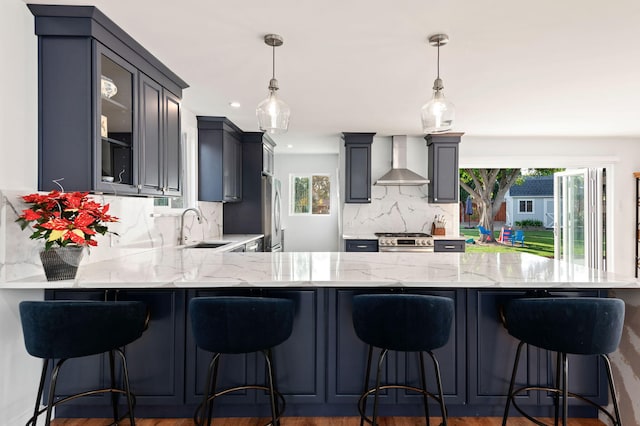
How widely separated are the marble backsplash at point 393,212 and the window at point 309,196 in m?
2.15

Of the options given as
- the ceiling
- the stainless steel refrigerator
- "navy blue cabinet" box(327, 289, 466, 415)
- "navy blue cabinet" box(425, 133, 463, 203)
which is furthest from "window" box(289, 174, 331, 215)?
"navy blue cabinet" box(327, 289, 466, 415)

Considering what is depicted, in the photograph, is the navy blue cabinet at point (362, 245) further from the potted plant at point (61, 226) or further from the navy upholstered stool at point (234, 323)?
the potted plant at point (61, 226)

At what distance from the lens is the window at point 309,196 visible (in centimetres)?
784

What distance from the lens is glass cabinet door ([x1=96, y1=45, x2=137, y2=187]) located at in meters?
2.18

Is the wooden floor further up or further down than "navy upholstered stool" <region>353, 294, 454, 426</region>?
further down

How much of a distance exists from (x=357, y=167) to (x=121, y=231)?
335cm

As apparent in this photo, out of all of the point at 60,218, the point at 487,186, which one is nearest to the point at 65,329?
the point at 60,218

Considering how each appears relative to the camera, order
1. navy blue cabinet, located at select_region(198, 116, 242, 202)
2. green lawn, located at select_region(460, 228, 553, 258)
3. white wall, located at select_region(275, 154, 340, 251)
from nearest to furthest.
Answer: navy blue cabinet, located at select_region(198, 116, 242, 202)
white wall, located at select_region(275, 154, 340, 251)
green lawn, located at select_region(460, 228, 553, 258)

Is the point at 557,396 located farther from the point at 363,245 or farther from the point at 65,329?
the point at 363,245

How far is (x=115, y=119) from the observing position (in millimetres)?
2312

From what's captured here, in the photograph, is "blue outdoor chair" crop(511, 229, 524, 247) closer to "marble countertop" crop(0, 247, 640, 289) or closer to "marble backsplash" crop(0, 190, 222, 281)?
Answer: "marble backsplash" crop(0, 190, 222, 281)

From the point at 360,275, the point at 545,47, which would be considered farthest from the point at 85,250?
the point at 545,47

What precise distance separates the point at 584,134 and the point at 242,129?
15.7 feet

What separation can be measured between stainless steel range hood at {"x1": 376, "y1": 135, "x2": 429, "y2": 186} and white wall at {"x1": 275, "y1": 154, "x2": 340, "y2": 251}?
2371 mm
